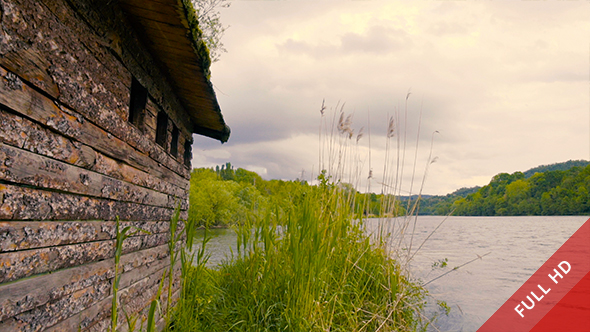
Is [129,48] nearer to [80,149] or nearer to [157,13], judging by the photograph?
[157,13]

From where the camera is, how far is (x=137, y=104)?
2.92 metres

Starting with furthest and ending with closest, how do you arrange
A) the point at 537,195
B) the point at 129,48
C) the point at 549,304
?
the point at 537,195
the point at 549,304
the point at 129,48

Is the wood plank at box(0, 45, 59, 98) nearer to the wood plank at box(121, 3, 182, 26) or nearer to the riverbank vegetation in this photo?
the wood plank at box(121, 3, 182, 26)

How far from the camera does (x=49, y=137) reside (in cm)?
156

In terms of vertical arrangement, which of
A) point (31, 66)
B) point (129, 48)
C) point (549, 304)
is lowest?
point (549, 304)

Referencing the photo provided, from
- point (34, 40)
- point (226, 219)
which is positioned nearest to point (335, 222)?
point (34, 40)

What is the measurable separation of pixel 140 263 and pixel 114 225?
0.76 metres

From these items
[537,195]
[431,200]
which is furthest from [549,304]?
[537,195]

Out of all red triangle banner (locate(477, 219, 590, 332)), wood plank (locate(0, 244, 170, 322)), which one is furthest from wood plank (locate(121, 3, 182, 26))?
red triangle banner (locate(477, 219, 590, 332))

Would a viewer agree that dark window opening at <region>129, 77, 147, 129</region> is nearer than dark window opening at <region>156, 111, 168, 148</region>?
Yes

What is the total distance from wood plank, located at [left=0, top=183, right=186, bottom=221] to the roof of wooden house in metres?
1.18

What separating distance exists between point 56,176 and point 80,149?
25 cm

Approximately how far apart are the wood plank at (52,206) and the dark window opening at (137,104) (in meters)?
0.77

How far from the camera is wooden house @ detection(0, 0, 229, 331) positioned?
1367 mm
